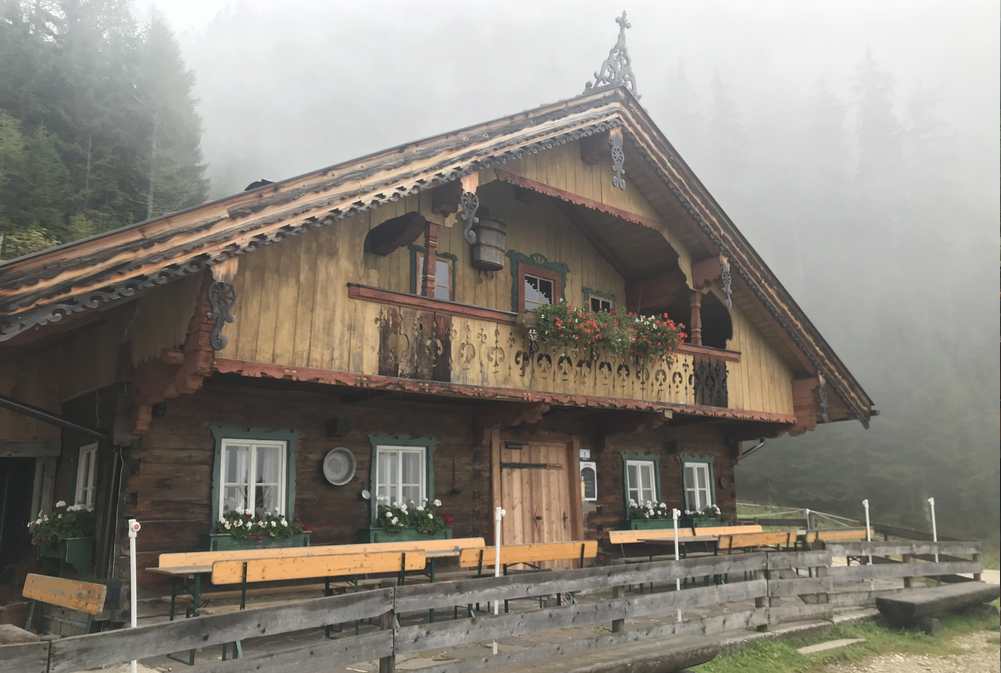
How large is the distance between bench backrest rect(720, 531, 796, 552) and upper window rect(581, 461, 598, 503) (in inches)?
93.3

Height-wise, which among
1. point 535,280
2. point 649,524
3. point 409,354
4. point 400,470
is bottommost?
point 649,524

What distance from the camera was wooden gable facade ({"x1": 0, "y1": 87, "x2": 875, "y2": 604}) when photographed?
30.5 feet

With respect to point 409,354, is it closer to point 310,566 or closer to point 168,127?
point 310,566

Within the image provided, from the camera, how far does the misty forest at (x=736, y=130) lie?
39.7m

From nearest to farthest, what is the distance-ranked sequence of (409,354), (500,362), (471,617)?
(471,617)
(409,354)
(500,362)

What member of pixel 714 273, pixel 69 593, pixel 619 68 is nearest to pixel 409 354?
pixel 69 593

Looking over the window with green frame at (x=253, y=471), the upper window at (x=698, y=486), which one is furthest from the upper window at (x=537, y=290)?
the window with green frame at (x=253, y=471)

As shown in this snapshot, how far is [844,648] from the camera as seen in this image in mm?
10953

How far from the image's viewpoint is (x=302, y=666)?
6.20 metres

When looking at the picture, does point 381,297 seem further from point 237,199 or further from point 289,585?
point 289,585

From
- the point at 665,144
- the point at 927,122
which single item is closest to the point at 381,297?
the point at 665,144

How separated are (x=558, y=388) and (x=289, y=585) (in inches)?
190

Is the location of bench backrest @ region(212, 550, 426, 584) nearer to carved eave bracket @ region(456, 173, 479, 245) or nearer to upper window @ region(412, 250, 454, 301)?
carved eave bracket @ region(456, 173, 479, 245)

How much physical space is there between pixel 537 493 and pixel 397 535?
3318 mm
